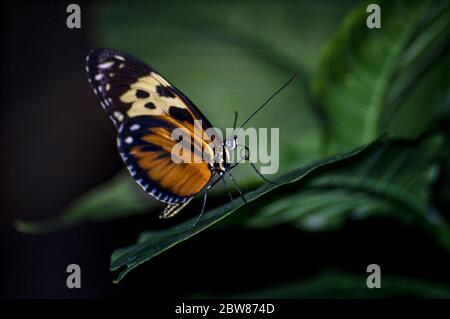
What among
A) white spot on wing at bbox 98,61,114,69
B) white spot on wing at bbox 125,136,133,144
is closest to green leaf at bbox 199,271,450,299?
white spot on wing at bbox 125,136,133,144

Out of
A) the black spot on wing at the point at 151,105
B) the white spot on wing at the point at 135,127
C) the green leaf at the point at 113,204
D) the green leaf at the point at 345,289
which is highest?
the black spot on wing at the point at 151,105

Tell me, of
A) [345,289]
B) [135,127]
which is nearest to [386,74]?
[345,289]

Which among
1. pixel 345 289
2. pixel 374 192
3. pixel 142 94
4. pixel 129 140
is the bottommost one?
pixel 345 289

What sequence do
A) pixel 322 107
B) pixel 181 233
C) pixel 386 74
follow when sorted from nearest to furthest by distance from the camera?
pixel 181 233 < pixel 386 74 < pixel 322 107

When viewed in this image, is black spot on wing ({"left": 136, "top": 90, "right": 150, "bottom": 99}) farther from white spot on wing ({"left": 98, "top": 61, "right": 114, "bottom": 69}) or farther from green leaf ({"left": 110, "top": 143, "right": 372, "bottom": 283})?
green leaf ({"left": 110, "top": 143, "right": 372, "bottom": 283})

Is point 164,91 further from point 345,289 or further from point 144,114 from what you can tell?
point 345,289

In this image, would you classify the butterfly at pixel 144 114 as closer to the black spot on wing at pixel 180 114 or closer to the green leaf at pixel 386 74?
the black spot on wing at pixel 180 114

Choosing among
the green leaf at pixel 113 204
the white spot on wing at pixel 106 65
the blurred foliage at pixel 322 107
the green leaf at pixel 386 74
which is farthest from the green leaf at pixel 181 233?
the white spot on wing at pixel 106 65
